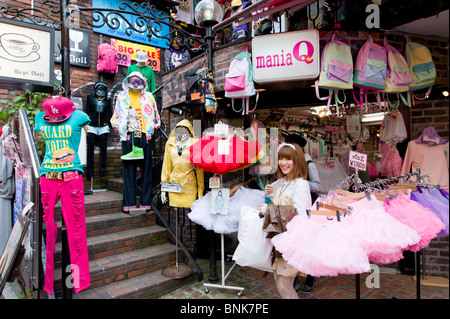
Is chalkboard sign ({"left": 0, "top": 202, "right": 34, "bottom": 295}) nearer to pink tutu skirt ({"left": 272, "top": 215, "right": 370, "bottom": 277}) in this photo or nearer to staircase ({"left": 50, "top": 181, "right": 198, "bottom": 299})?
staircase ({"left": 50, "top": 181, "right": 198, "bottom": 299})

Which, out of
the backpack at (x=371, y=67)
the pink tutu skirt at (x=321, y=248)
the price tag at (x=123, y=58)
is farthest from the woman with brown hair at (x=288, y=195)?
the price tag at (x=123, y=58)

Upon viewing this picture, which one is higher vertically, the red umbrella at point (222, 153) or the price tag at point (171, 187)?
the red umbrella at point (222, 153)

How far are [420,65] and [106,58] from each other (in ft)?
20.5

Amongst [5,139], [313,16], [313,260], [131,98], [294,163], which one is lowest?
[313,260]

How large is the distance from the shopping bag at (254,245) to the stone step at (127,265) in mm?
1474

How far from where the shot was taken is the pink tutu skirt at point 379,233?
1974mm

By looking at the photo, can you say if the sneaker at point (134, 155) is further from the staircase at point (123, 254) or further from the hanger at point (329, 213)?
the hanger at point (329, 213)

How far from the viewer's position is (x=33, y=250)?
2779 mm

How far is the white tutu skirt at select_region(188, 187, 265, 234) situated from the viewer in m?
3.25

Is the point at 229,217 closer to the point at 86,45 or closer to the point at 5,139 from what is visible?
the point at 5,139

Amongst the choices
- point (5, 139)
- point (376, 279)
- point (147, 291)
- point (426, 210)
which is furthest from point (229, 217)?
point (5, 139)

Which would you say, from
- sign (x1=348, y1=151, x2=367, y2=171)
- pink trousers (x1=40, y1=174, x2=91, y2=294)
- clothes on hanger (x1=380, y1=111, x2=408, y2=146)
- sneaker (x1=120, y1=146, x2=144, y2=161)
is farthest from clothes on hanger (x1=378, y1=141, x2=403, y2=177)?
pink trousers (x1=40, y1=174, x2=91, y2=294)

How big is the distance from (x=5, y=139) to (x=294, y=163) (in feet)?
12.4

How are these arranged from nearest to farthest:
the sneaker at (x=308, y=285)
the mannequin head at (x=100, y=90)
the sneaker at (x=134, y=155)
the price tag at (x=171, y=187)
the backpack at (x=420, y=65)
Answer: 1. the backpack at (x=420, y=65)
2. the sneaker at (x=308, y=285)
3. the price tag at (x=171, y=187)
4. the sneaker at (x=134, y=155)
5. the mannequin head at (x=100, y=90)
